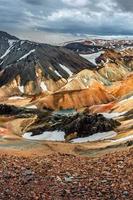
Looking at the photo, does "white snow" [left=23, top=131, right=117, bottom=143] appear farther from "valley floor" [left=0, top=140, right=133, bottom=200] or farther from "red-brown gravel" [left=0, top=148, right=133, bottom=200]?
"red-brown gravel" [left=0, top=148, right=133, bottom=200]

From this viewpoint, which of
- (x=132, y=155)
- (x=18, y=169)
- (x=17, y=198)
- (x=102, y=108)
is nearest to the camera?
(x=17, y=198)

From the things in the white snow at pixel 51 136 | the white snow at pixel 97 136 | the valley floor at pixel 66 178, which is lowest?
the white snow at pixel 51 136

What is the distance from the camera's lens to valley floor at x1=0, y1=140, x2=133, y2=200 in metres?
23.5

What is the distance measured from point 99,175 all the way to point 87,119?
277 feet

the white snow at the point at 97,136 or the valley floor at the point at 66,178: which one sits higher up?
the valley floor at the point at 66,178

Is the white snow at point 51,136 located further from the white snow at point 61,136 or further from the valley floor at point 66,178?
the valley floor at point 66,178

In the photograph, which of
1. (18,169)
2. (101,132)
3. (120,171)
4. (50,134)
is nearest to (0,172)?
(18,169)

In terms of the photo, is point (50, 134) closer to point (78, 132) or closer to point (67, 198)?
point (78, 132)

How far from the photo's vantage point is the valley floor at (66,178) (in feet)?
77.1

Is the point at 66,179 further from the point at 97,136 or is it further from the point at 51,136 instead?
the point at 51,136

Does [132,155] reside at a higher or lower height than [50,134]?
higher

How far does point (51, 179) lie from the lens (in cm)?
2630

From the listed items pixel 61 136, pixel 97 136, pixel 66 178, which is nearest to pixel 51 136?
pixel 61 136

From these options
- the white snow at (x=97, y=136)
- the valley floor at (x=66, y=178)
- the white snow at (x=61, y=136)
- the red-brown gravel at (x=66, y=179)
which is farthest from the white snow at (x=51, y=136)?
the red-brown gravel at (x=66, y=179)
